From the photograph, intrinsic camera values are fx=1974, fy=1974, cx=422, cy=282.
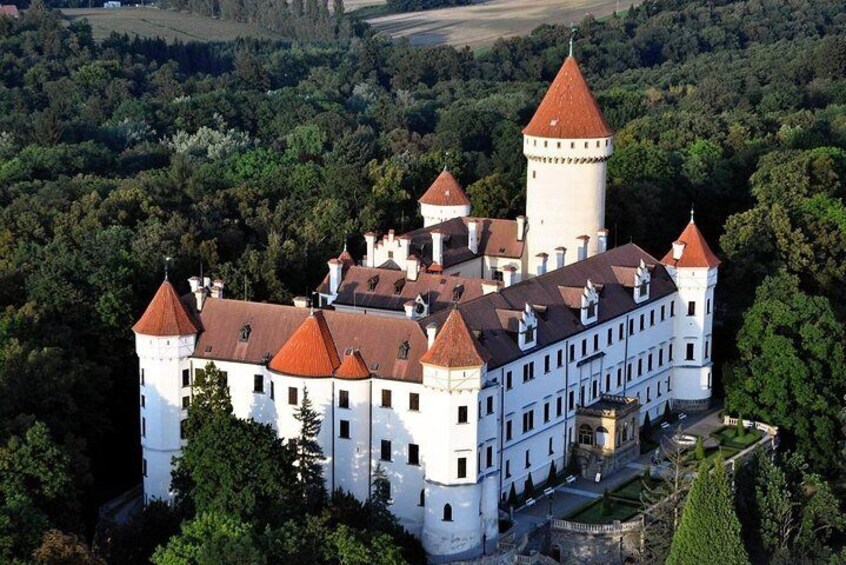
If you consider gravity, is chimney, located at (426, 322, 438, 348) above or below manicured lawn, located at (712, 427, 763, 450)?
above

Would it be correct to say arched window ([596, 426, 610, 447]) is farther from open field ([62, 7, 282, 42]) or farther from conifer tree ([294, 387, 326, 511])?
open field ([62, 7, 282, 42])

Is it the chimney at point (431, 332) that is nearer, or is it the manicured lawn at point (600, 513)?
the chimney at point (431, 332)

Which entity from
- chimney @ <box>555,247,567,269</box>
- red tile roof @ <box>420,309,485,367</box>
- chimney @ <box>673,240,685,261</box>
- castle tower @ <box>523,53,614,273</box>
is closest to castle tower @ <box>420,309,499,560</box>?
red tile roof @ <box>420,309,485,367</box>

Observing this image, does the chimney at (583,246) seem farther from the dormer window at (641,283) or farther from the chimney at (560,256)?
the dormer window at (641,283)

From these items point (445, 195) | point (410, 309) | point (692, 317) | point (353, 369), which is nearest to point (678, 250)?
point (692, 317)

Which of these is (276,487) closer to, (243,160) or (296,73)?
(243,160)

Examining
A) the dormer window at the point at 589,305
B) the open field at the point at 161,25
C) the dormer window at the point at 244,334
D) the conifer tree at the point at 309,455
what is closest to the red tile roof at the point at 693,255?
the dormer window at the point at 589,305
